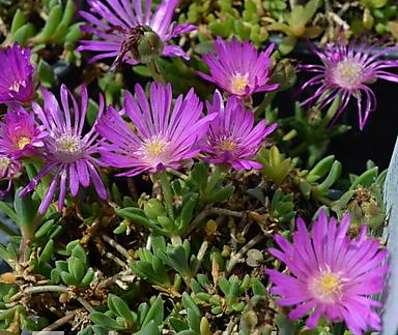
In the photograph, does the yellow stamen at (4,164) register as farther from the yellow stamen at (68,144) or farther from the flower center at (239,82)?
the flower center at (239,82)

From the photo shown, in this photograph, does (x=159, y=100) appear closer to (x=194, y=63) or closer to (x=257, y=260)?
(x=257, y=260)

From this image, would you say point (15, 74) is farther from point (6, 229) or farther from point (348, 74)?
point (348, 74)

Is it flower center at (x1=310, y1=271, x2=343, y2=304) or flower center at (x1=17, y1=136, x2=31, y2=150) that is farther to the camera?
flower center at (x1=17, y1=136, x2=31, y2=150)

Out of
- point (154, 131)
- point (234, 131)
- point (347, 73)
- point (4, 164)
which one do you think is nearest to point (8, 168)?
point (4, 164)

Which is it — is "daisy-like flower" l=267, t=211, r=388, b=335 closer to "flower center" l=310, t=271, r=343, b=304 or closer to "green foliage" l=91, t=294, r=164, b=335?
"flower center" l=310, t=271, r=343, b=304

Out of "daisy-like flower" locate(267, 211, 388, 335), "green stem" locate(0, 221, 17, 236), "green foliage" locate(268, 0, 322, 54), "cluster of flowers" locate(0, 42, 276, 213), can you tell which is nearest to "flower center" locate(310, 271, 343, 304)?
"daisy-like flower" locate(267, 211, 388, 335)

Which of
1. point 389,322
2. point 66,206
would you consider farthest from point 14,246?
point 389,322
